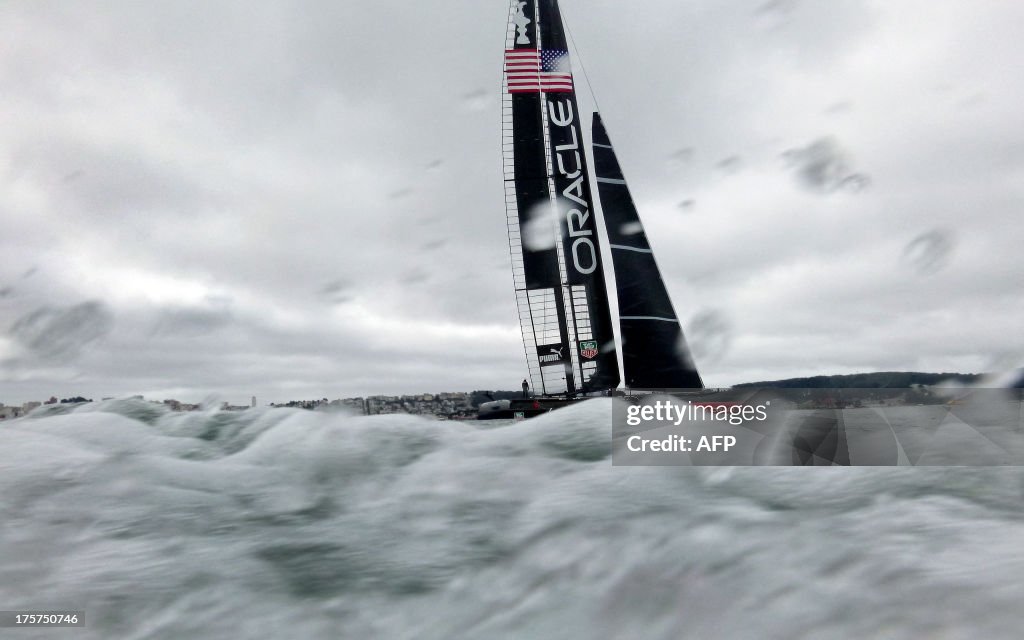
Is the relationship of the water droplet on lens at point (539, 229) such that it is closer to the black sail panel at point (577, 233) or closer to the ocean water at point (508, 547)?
the black sail panel at point (577, 233)

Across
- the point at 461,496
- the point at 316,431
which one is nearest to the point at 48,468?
the point at 316,431

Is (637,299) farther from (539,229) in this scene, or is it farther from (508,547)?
(508,547)

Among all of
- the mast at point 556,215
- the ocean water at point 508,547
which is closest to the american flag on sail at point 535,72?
the mast at point 556,215

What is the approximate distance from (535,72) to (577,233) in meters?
4.29

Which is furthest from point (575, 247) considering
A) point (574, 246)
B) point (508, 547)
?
point (508, 547)

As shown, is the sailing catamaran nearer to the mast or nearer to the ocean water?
the mast

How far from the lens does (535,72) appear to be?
15.5 m

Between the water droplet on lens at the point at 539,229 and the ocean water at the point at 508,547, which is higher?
the water droplet on lens at the point at 539,229

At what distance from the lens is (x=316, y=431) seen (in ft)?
15.2

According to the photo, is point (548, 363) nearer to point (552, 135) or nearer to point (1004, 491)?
point (552, 135)

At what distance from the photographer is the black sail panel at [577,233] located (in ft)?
47.9

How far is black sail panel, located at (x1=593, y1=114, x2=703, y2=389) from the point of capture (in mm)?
14680

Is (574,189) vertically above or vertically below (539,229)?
above

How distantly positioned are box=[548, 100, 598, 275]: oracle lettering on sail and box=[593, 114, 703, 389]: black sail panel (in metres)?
0.69
